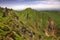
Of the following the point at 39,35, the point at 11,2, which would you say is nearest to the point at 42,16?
the point at 39,35

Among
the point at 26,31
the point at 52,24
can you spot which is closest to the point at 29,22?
the point at 26,31

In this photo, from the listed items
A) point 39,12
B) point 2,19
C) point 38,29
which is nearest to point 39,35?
point 38,29

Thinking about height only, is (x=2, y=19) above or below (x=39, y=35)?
above

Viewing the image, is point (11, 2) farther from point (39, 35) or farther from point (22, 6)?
point (39, 35)

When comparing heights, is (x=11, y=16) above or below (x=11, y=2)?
below

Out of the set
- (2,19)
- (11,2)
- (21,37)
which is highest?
(11,2)

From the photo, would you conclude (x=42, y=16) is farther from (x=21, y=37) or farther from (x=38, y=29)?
(x=21, y=37)
